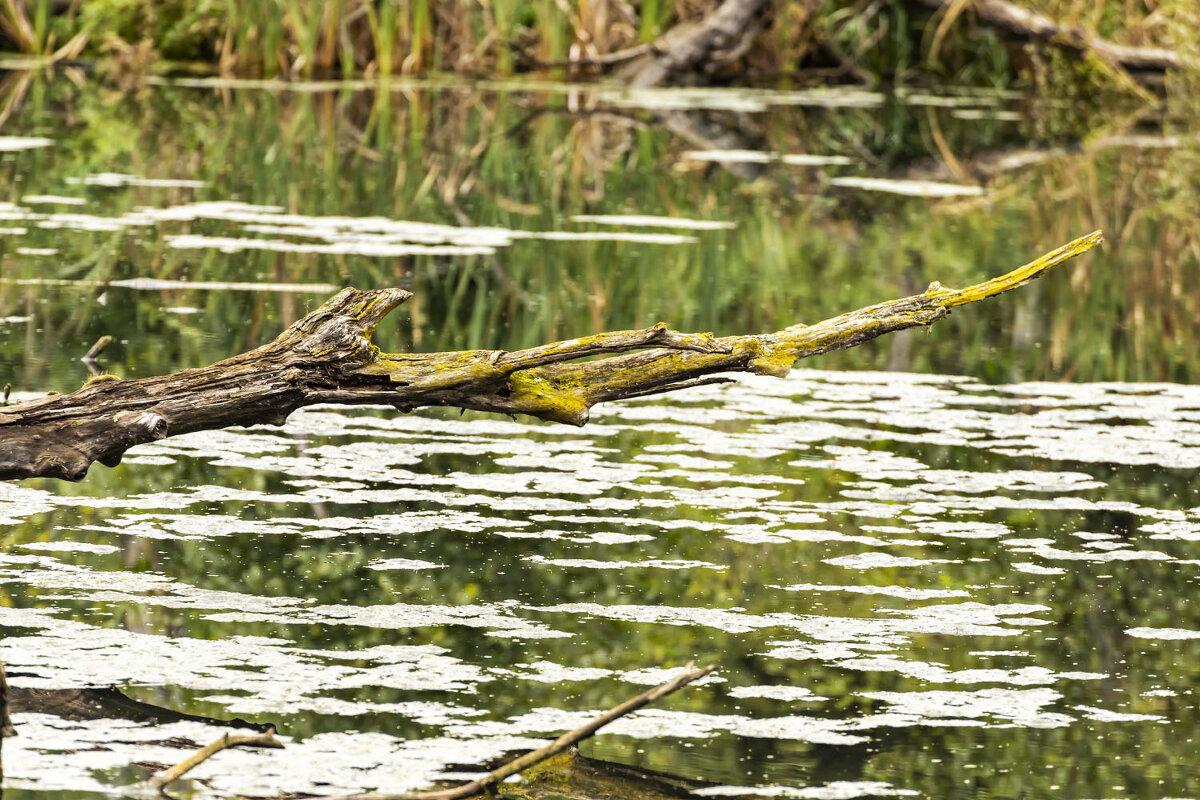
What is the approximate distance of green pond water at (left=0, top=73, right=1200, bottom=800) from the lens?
5121 millimetres

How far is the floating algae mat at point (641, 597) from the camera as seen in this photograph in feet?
16.4

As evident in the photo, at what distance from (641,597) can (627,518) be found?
3.20 feet

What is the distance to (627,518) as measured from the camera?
7.30 meters

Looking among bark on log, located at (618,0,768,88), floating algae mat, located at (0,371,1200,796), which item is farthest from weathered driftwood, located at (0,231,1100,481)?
bark on log, located at (618,0,768,88)

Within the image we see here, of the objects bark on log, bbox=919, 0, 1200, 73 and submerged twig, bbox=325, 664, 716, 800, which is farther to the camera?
bark on log, bbox=919, 0, 1200, 73

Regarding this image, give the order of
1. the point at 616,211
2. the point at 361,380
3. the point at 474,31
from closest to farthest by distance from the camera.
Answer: the point at 361,380 < the point at 616,211 < the point at 474,31

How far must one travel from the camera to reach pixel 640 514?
7.37 metres

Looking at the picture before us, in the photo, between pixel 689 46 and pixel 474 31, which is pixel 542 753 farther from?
pixel 474 31

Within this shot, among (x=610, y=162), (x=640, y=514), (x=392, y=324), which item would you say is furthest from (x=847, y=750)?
(x=610, y=162)

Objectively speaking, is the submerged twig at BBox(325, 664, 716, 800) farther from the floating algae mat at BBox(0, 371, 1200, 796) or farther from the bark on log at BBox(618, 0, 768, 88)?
the bark on log at BBox(618, 0, 768, 88)

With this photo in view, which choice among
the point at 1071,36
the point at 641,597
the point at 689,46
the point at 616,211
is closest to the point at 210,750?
the point at 641,597

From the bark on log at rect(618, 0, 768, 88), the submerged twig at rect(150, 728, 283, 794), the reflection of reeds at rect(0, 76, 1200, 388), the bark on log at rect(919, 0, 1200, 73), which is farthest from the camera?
A: the bark on log at rect(618, 0, 768, 88)

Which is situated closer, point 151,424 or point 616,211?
point 151,424

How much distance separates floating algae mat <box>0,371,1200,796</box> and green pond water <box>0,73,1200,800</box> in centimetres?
2
